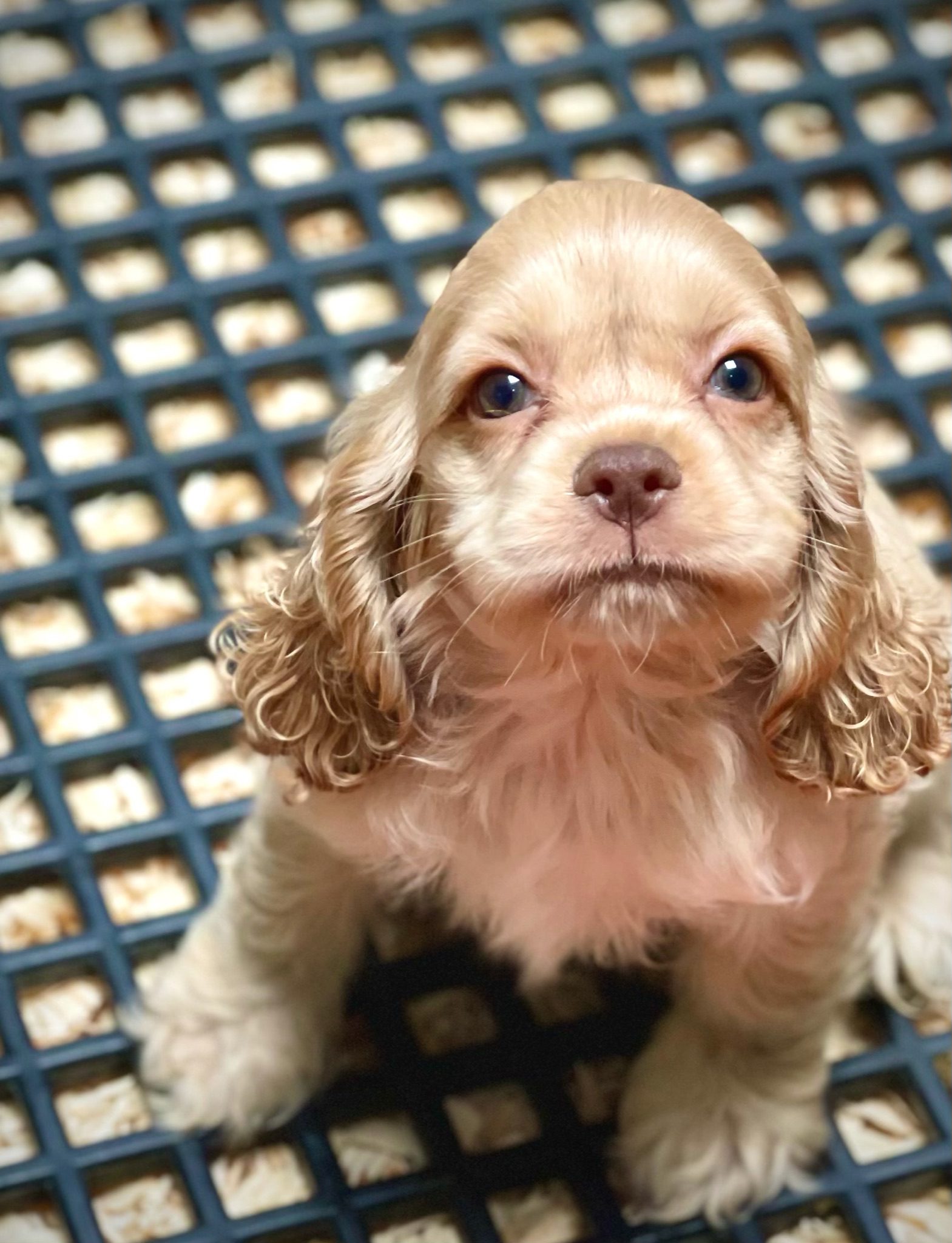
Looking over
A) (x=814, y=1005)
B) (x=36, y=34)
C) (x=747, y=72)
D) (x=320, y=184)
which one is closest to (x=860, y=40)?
(x=747, y=72)

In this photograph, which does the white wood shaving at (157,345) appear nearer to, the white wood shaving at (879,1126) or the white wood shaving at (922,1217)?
the white wood shaving at (879,1126)

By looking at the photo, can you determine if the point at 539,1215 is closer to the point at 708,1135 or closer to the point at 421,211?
the point at 708,1135

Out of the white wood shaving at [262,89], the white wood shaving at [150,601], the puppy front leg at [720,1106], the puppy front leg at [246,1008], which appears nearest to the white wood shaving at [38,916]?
the puppy front leg at [246,1008]

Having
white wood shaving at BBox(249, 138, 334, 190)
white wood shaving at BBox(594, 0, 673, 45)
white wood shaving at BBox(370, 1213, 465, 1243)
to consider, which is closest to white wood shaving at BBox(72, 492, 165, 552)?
white wood shaving at BBox(249, 138, 334, 190)

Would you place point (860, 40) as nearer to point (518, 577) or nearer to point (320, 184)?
point (320, 184)

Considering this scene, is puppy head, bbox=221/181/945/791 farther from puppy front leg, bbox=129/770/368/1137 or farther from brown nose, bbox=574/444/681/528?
puppy front leg, bbox=129/770/368/1137

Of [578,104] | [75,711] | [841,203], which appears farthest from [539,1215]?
[578,104]
